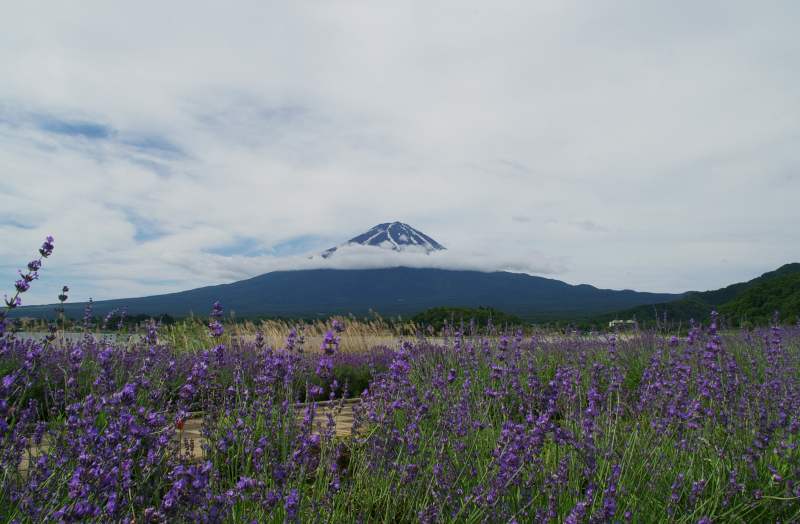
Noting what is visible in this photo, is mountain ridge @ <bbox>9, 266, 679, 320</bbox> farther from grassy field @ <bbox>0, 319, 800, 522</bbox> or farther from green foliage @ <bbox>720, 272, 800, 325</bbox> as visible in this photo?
grassy field @ <bbox>0, 319, 800, 522</bbox>

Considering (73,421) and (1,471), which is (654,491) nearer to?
(73,421)

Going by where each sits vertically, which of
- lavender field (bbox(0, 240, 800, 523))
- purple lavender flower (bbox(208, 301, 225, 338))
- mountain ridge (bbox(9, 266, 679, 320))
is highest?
mountain ridge (bbox(9, 266, 679, 320))

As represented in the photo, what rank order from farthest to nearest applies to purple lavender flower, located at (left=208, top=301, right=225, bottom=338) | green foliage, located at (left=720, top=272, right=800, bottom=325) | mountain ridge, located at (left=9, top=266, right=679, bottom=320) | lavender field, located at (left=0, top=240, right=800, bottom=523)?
mountain ridge, located at (left=9, top=266, right=679, bottom=320)
green foliage, located at (left=720, top=272, right=800, bottom=325)
purple lavender flower, located at (left=208, top=301, right=225, bottom=338)
lavender field, located at (left=0, top=240, right=800, bottom=523)

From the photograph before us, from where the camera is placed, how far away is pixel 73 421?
2.35 m

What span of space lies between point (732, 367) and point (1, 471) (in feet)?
14.9

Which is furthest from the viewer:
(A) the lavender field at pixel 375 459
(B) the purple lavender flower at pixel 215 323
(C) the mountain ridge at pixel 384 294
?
(C) the mountain ridge at pixel 384 294

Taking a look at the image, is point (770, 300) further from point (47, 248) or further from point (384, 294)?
point (384, 294)

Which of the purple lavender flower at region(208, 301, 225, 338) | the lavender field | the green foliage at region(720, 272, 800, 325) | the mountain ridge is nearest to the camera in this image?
the lavender field

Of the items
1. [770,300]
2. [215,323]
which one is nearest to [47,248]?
[215,323]

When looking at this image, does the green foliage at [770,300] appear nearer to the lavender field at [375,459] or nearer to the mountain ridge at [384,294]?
the lavender field at [375,459]

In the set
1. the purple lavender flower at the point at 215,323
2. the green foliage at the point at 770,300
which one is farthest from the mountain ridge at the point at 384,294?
the purple lavender flower at the point at 215,323

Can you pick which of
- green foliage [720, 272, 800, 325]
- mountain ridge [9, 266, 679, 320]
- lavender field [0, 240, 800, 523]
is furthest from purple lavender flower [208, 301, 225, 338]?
mountain ridge [9, 266, 679, 320]

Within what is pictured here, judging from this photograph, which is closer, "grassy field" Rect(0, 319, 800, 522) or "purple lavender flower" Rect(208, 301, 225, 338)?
"grassy field" Rect(0, 319, 800, 522)

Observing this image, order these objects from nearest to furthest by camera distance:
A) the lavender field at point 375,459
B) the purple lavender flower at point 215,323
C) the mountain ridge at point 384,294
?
the lavender field at point 375,459, the purple lavender flower at point 215,323, the mountain ridge at point 384,294
